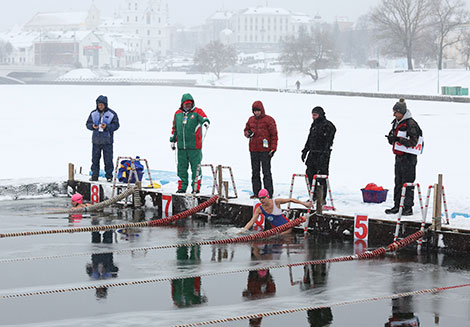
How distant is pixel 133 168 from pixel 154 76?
167 meters

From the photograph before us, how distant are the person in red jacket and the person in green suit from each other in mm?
1071

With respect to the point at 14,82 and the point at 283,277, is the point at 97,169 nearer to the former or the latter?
the point at 283,277

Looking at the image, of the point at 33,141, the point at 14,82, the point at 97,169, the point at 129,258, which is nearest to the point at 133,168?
the point at 97,169

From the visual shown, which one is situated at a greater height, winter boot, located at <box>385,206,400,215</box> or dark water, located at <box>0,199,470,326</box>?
winter boot, located at <box>385,206,400,215</box>

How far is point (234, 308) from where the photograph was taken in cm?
878

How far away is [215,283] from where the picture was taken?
1000cm

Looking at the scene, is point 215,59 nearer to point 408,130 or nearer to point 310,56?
point 310,56

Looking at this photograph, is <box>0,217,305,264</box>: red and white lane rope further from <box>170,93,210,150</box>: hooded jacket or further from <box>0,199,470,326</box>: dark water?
<box>170,93,210,150</box>: hooded jacket

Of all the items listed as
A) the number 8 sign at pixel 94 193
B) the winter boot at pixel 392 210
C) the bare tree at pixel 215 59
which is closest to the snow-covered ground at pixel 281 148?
the winter boot at pixel 392 210

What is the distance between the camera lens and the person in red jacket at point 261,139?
47.4ft

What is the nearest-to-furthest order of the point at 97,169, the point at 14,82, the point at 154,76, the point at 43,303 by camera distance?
1. the point at 43,303
2. the point at 97,169
3. the point at 14,82
4. the point at 154,76

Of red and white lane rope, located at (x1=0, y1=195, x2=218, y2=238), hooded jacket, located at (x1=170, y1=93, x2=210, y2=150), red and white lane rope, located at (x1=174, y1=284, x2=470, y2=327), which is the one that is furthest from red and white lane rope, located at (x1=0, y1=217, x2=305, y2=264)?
red and white lane rope, located at (x1=174, y1=284, x2=470, y2=327)

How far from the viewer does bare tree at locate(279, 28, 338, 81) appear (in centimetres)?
13150

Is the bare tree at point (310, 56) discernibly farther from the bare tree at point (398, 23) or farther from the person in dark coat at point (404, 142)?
the person in dark coat at point (404, 142)
